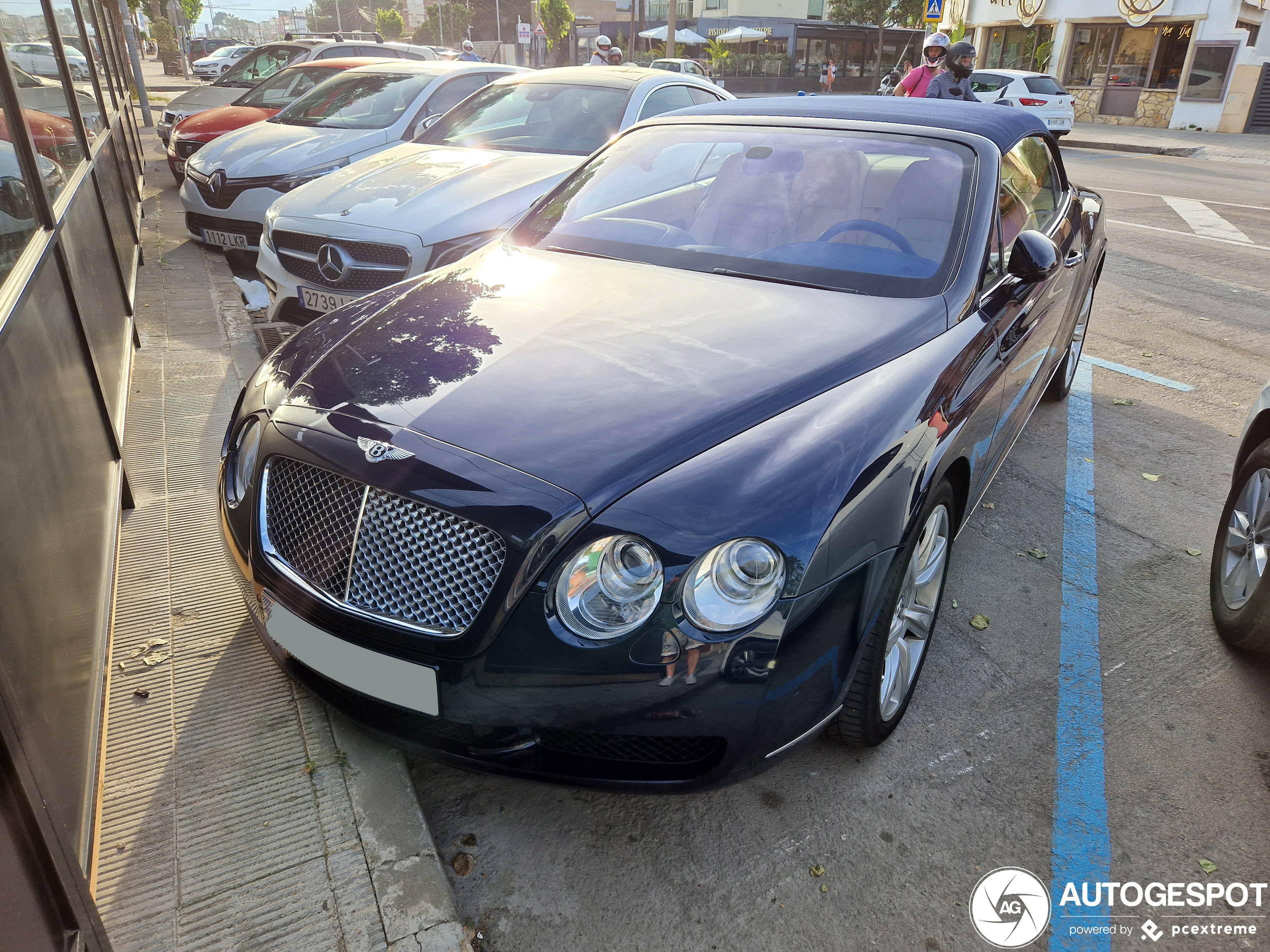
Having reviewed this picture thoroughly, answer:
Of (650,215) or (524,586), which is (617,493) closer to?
(524,586)

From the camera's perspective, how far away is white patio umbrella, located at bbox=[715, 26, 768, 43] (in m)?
44.6

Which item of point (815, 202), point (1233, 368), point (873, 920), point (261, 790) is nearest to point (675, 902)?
point (873, 920)

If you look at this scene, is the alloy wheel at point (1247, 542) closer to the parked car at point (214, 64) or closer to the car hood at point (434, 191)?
the car hood at point (434, 191)

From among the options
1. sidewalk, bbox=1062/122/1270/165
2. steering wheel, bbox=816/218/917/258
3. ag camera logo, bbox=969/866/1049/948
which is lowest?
sidewalk, bbox=1062/122/1270/165

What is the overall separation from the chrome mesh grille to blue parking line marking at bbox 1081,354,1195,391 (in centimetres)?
512

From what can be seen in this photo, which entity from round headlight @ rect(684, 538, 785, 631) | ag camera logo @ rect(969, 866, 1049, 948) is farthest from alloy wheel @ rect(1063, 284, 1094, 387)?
round headlight @ rect(684, 538, 785, 631)

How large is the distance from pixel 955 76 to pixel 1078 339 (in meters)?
3.71

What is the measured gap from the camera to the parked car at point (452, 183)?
5.02 metres

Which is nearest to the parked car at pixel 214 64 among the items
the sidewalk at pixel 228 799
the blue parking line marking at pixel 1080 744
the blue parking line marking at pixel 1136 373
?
the blue parking line marking at pixel 1136 373

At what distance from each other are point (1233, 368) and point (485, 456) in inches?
224

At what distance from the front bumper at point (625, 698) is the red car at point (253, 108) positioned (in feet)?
26.6

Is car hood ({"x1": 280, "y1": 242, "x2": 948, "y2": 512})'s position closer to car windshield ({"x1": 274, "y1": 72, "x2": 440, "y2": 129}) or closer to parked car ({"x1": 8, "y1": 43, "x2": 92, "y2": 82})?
parked car ({"x1": 8, "y1": 43, "x2": 92, "y2": 82})

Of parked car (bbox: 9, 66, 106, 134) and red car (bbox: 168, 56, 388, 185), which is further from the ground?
parked car (bbox: 9, 66, 106, 134)

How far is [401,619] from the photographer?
1.96 metres
